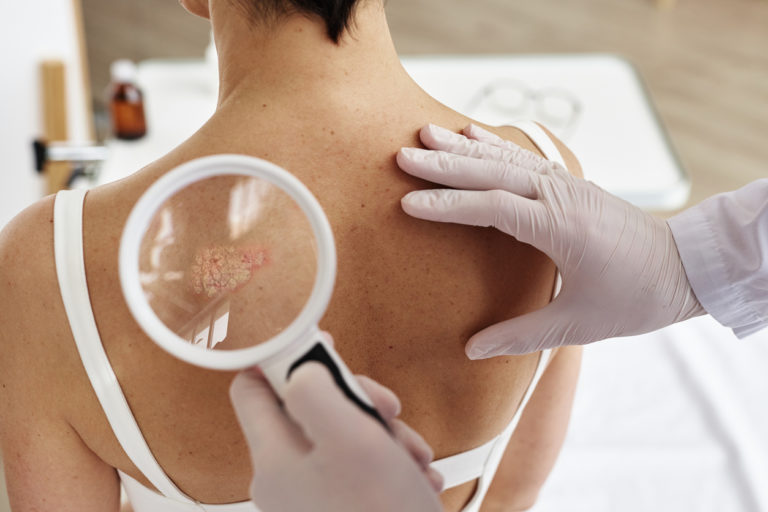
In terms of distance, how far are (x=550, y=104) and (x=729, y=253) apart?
45.9 inches

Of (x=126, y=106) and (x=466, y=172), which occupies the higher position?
(x=466, y=172)

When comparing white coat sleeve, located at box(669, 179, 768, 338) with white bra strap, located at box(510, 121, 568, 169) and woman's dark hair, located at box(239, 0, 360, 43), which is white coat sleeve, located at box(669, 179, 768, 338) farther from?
woman's dark hair, located at box(239, 0, 360, 43)

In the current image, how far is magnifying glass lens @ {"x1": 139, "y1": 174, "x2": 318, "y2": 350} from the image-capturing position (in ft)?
2.29

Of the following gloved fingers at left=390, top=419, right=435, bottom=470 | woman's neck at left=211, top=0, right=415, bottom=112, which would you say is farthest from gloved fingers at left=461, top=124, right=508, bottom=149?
gloved fingers at left=390, top=419, right=435, bottom=470

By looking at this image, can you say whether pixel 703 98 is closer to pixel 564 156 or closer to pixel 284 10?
pixel 564 156

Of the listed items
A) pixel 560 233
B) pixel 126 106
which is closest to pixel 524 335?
pixel 560 233

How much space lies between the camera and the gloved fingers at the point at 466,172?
0.86 m

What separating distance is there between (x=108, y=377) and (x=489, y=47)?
3.50 m

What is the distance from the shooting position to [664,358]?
1.74 m

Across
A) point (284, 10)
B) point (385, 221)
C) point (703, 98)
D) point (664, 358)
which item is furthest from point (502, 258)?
point (703, 98)

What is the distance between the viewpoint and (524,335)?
926 mm

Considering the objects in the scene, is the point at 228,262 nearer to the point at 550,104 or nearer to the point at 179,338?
the point at 179,338

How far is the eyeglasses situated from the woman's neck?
1.33 m

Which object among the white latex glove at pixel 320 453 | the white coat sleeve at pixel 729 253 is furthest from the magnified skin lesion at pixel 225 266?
the white coat sleeve at pixel 729 253
